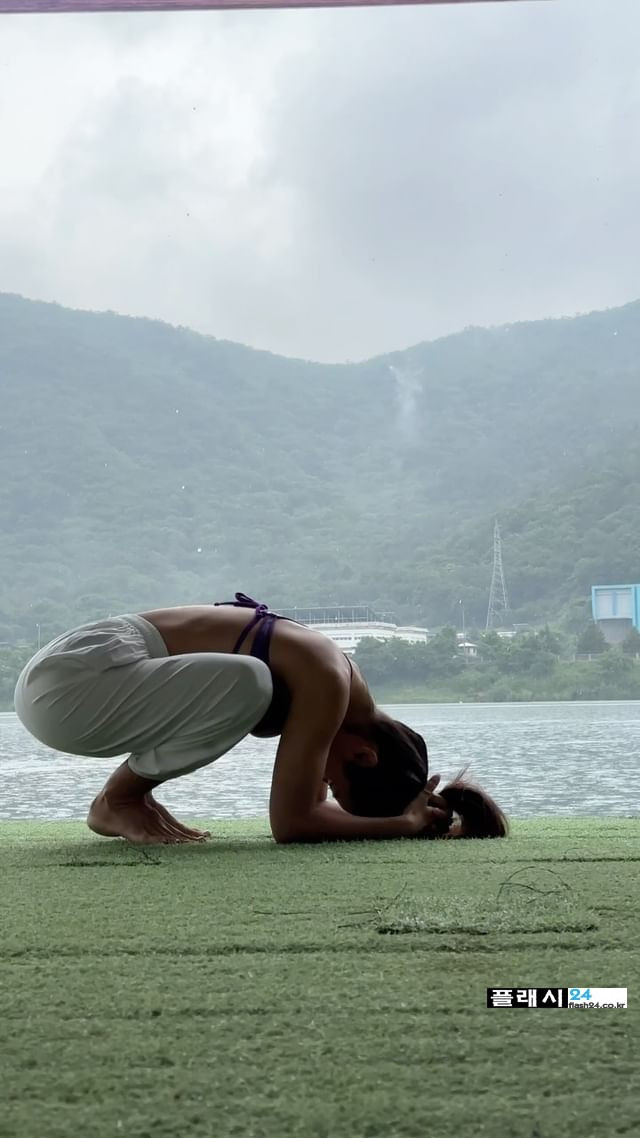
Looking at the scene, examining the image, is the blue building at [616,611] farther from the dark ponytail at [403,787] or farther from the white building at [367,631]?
the dark ponytail at [403,787]

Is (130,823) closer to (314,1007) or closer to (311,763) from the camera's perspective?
(311,763)

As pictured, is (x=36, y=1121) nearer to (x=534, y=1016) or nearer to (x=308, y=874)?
(x=534, y=1016)

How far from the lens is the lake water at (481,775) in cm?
304

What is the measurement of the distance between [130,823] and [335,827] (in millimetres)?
329

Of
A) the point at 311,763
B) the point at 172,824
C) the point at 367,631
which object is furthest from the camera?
the point at 367,631

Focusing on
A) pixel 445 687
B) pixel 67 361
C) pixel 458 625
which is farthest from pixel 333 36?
pixel 445 687

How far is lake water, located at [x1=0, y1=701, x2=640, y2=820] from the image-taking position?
9.96ft

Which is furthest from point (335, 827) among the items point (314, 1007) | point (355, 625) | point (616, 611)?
point (616, 611)

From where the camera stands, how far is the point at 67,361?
2452 cm

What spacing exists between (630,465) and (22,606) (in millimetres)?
10866

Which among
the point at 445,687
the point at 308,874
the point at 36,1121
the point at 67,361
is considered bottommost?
the point at 445,687

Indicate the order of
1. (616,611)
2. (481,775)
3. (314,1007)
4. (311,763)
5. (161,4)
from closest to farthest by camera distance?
1. (314,1007)
2. (311,763)
3. (161,4)
4. (481,775)
5. (616,611)

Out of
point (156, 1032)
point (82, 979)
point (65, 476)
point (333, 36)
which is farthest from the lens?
point (333, 36)

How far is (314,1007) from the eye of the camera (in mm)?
687
